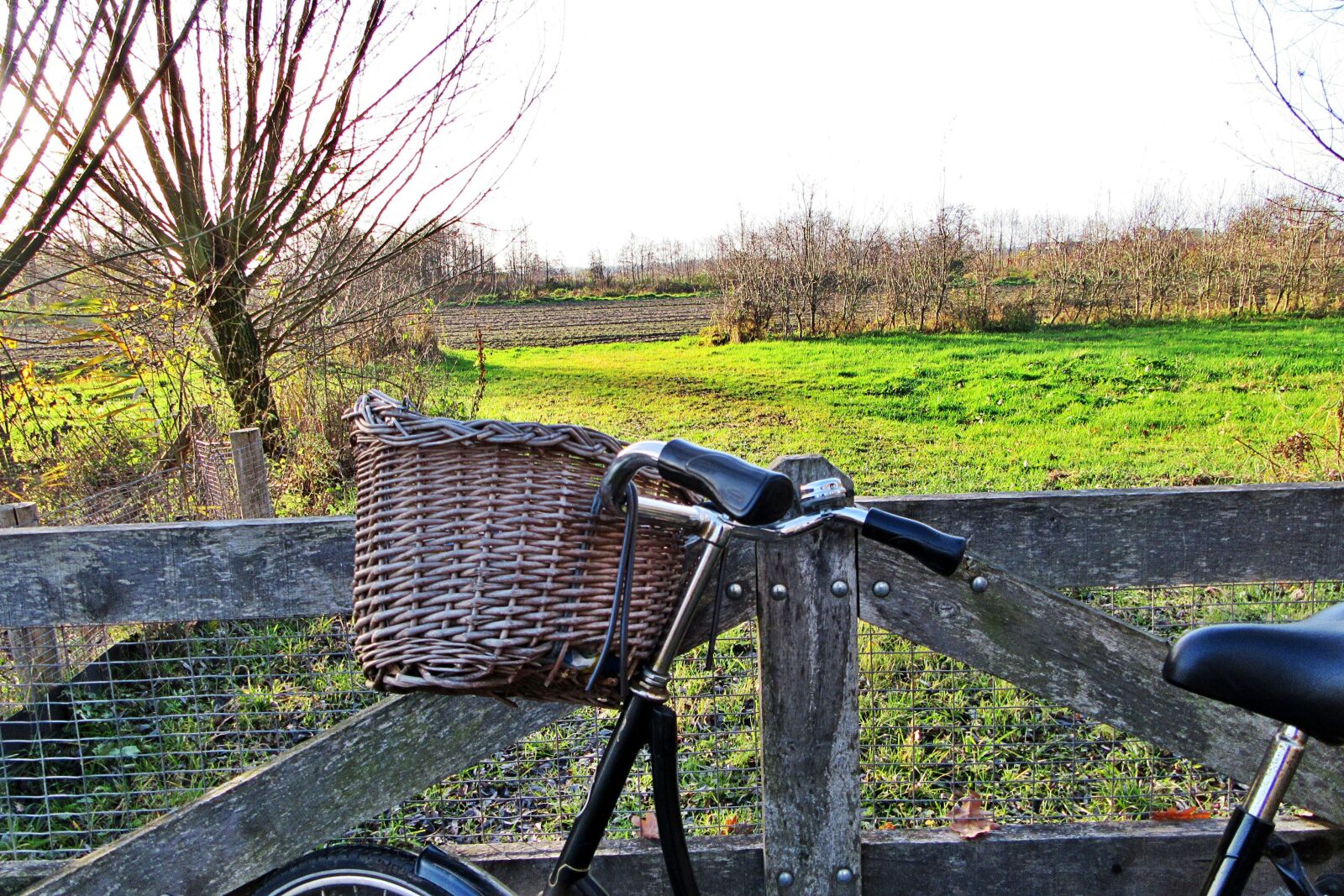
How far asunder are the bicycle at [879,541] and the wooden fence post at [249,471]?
3503 millimetres

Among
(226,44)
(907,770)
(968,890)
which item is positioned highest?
(226,44)

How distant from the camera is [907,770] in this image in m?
3.23

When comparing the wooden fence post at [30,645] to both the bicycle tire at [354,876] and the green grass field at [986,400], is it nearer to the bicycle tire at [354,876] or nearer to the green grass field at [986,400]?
the bicycle tire at [354,876]

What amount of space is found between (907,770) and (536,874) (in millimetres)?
1639

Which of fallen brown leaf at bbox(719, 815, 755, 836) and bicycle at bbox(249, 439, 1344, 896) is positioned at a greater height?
bicycle at bbox(249, 439, 1344, 896)

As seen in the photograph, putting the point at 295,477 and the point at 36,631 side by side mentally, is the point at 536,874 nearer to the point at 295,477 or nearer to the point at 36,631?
the point at 36,631

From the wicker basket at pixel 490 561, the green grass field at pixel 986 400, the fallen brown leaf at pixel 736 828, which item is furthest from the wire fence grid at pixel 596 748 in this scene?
the green grass field at pixel 986 400

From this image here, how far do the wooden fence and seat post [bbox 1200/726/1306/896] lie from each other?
0.52 m

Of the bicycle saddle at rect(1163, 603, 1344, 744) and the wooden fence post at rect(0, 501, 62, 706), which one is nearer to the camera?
the bicycle saddle at rect(1163, 603, 1344, 744)

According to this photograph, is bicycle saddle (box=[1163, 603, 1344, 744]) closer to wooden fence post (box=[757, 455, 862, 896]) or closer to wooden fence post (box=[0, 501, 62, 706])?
wooden fence post (box=[757, 455, 862, 896])

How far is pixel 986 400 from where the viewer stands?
13117 millimetres

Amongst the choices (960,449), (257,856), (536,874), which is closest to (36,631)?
(257,856)

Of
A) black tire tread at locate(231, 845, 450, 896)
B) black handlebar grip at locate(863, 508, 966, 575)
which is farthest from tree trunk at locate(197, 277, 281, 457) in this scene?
black handlebar grip at locate(863, 508, 966, 575)

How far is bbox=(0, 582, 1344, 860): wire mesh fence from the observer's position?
2676 mm
